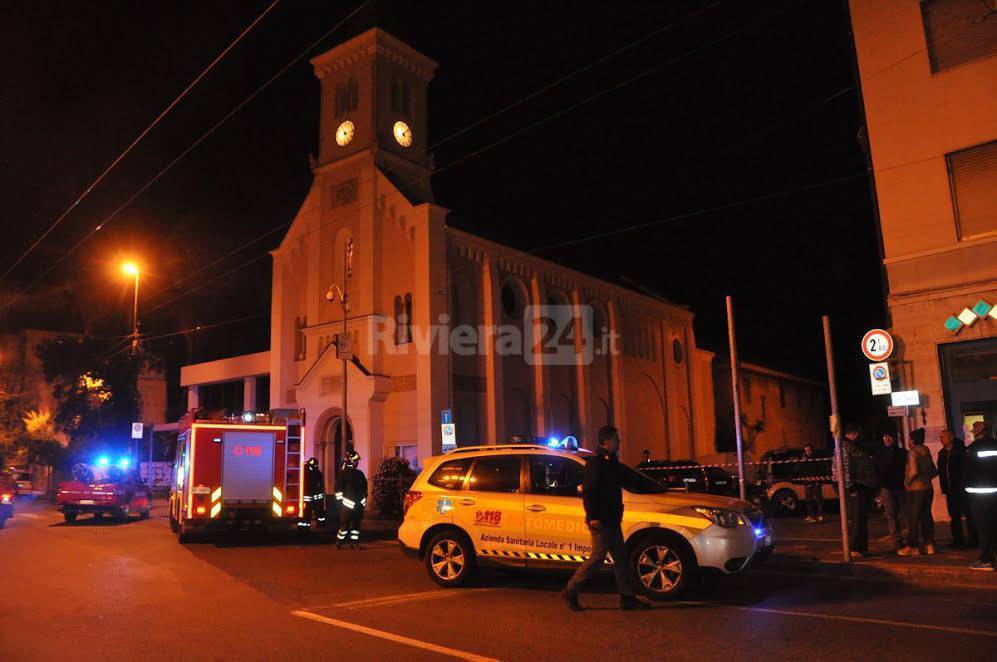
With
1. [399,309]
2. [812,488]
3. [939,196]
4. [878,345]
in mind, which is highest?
[399,309]

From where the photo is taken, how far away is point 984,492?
961 cm

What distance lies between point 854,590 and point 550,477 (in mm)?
3839

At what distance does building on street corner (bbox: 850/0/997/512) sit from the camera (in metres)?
14.3

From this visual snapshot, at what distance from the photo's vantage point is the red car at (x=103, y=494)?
21.4m

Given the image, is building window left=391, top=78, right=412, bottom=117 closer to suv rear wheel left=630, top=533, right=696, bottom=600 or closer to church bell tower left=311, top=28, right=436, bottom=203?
church bell tower left=311, top=28, right=436, bottom=203

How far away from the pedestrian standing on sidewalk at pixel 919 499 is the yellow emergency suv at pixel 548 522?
320 cm

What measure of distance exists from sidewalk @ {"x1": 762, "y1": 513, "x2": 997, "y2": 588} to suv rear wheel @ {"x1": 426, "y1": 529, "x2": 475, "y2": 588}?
4511 mm

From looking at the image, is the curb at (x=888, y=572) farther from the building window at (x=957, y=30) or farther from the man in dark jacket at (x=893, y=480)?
the building window at (x=957, y=30)

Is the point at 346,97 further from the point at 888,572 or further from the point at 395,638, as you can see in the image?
the point at 395,638

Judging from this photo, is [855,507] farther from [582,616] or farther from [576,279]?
[576,279]

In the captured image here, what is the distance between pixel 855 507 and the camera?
37.3 feet

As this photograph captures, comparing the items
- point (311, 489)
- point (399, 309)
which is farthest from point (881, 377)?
point (399, 309)

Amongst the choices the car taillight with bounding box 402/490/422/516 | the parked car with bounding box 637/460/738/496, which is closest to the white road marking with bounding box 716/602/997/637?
the car taillight with bounding box 402/490/422/516

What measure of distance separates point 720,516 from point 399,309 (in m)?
20.2
